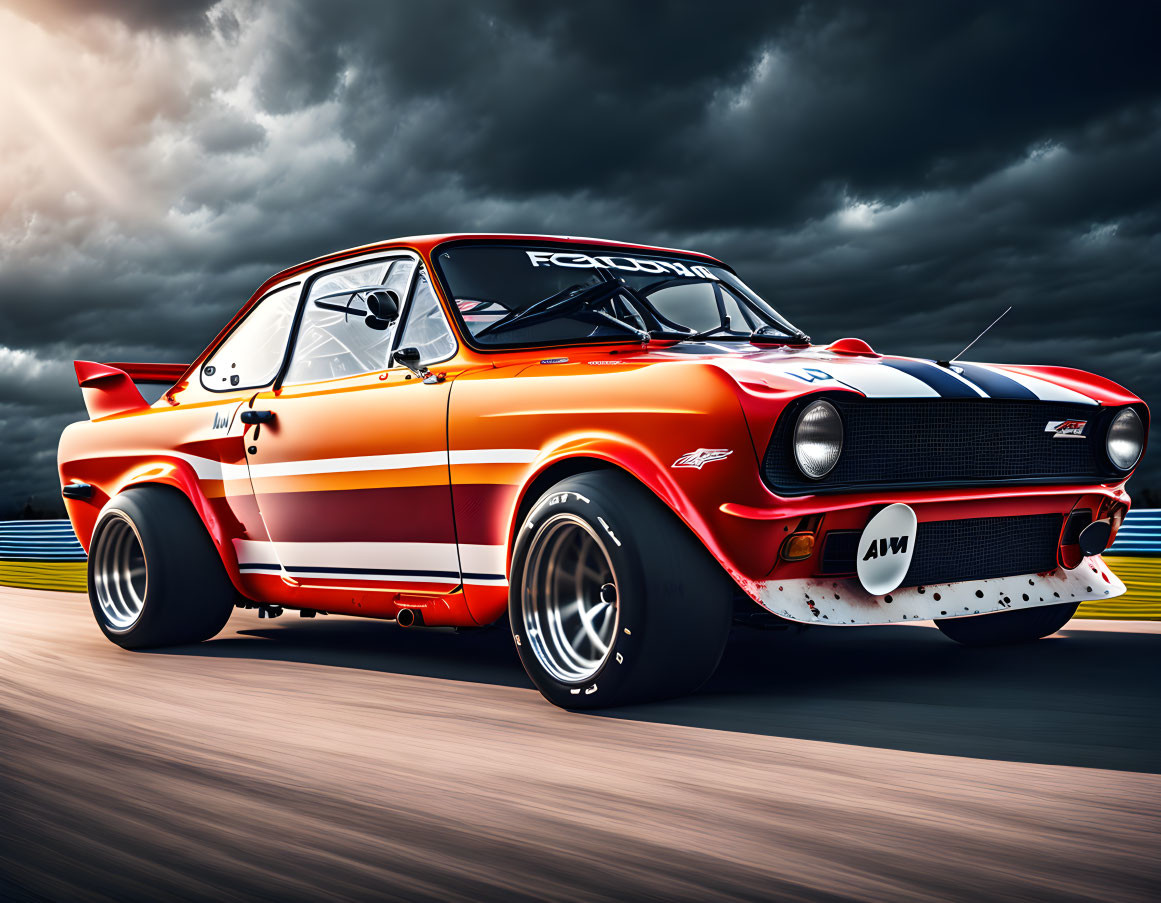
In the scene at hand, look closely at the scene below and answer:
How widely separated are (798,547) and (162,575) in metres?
3.24

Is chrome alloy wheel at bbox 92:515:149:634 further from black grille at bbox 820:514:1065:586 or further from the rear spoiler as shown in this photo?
black grille at bbox 820:514:1065:586

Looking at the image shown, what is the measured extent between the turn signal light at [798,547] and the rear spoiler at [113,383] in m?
4.04

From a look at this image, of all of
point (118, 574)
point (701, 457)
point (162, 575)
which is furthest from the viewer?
point (118, 574)

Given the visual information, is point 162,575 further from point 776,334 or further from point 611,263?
point 776,334

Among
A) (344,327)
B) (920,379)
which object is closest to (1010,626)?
(920,379)

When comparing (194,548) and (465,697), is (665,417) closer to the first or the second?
(465,697)

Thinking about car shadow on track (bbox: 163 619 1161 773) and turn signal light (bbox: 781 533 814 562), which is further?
turn signal light (bbox: 781 533 814 562)

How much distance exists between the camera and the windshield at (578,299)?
4723 millimetres

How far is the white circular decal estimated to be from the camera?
12.4 ft

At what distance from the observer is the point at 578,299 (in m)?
4.89

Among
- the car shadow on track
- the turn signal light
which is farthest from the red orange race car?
the car shadow on track

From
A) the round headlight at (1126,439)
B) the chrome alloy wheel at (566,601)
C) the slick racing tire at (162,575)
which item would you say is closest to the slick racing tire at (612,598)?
the chrome alloy wheel at (566,601)

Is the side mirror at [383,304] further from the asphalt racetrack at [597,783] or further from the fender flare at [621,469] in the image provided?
the asphalt racetrack at [597,783]

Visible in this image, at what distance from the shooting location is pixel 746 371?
3682 mm
